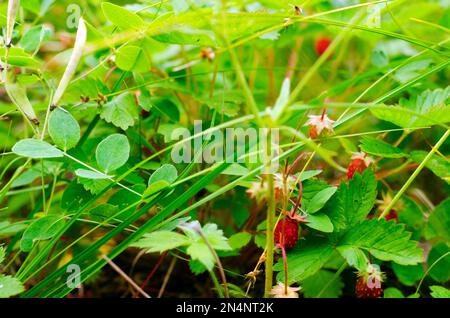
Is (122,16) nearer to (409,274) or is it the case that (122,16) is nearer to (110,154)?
(110,154)

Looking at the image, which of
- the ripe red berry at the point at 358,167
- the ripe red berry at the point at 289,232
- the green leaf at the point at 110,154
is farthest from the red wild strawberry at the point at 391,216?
the green leaf at the point at 110,154

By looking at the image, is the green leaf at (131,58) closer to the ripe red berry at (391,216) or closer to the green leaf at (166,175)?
the green leaf at (166,175)

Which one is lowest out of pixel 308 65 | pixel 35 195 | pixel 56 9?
pixel 35 195

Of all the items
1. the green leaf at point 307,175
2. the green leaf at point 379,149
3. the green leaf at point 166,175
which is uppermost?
the green leaf at point 379,149

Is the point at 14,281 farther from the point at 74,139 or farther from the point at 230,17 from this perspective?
the point at 230,17

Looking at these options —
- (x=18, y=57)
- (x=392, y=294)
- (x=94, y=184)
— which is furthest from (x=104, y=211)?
(x=392, y=294)

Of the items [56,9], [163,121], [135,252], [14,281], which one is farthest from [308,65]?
[14,281]

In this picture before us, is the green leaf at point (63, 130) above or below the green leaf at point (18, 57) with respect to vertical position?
below
